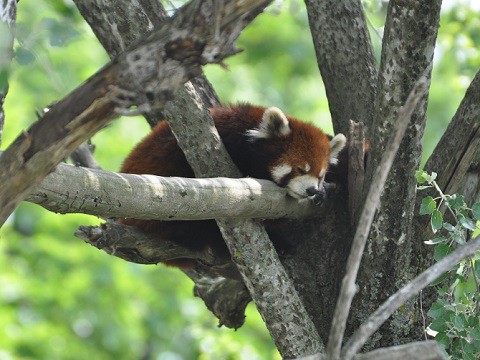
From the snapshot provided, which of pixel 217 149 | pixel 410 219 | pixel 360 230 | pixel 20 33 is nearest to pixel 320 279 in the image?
pixel 410 219

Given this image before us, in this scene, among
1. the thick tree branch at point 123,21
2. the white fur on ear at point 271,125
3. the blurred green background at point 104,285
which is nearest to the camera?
the thick tree branch at point 123,21

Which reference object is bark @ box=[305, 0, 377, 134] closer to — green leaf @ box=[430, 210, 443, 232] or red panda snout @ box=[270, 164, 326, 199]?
red panda snout @ box=[270, 164, 326, 199]

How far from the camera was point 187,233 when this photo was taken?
3.56m

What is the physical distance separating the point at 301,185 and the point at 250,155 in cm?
43

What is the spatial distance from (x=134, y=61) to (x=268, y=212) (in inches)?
55.1

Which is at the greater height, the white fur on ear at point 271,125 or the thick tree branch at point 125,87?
the thick tree branch at point 125,87

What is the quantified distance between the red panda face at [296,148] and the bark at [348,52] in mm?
247

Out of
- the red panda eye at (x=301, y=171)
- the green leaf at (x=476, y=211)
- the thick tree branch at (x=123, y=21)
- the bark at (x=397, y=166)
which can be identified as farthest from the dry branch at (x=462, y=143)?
the thick tree branch at (x=123, y=21)

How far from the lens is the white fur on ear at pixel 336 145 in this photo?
3904mm

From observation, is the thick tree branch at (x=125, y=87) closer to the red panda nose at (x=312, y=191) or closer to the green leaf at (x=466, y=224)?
the green leaf at (x=466, y=224)

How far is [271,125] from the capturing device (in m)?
4.06

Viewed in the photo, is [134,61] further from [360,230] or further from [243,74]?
[243,74]

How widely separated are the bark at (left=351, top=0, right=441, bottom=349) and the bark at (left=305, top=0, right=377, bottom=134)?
742mm

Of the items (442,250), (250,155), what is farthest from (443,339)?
(250,155)
